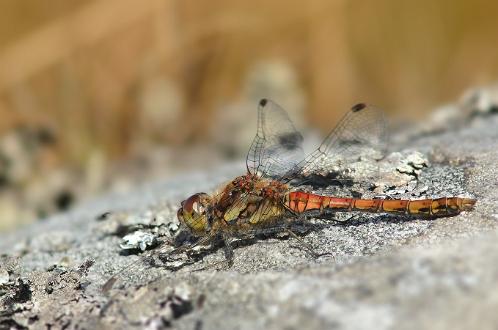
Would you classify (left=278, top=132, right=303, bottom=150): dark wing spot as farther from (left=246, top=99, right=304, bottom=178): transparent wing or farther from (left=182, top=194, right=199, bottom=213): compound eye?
(left=182, top=194, right=199, bottom=213): compound eye

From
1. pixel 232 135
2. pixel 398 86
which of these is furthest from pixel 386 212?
pixel 398 86

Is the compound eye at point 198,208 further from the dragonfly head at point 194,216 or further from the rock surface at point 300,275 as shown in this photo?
the rock surface at point 300,275

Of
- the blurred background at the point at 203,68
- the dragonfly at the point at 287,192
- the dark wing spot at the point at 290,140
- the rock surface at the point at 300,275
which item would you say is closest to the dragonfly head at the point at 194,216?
the dragonfly at the point at 287,192

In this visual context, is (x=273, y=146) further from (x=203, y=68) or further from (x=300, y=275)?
(x=203, y=68)

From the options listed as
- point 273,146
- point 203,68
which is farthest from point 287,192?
point 203,68

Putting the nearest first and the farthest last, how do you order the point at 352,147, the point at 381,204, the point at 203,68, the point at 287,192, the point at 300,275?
the point at 300,275
the point at 381,204
the point at 287,192
the point at 352,147
the point at 203,68

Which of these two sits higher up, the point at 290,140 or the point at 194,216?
the point at 290,140

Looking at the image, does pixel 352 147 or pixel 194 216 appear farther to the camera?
pixel 352 147

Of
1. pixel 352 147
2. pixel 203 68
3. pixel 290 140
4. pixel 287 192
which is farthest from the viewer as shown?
pixel 203 68
